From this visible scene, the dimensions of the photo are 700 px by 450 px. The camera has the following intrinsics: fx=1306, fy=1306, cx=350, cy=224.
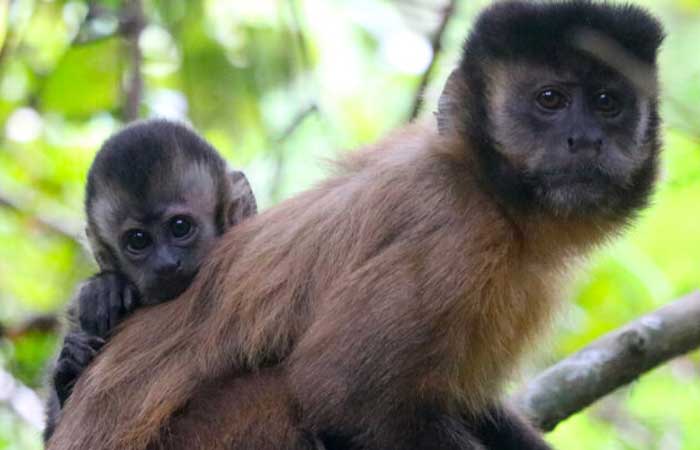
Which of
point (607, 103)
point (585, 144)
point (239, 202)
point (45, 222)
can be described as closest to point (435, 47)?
point (239, 202)

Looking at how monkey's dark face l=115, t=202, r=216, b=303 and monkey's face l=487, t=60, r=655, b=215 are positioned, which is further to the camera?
monkey's dark face l=115, t=202, r=216, b=303

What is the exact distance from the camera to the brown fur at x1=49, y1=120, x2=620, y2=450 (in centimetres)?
599

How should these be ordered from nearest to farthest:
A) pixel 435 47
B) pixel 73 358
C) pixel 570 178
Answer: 1. pixel 570 178
2. pixel 73 358
3. pixel 435 47

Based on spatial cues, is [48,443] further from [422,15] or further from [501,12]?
[422,15]

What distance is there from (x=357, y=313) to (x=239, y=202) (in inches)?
68.7

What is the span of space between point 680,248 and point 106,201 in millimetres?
4182

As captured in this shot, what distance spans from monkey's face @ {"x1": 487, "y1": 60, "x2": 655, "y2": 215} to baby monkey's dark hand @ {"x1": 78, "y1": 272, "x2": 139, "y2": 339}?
2.06m

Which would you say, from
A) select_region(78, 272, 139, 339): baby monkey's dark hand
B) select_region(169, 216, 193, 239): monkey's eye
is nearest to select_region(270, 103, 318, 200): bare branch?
select_region(169, 216, 193, 239): monkey's eye

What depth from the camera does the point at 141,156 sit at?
23.5ft

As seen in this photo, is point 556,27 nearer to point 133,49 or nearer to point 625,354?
point 625,354

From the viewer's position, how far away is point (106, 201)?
23.7 feet

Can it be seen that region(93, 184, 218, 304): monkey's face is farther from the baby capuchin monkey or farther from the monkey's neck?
the monkey's neck

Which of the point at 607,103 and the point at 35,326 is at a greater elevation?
the point at 607,103

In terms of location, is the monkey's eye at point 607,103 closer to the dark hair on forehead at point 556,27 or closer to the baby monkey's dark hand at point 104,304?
the dark hair on forehead at point 556,27
